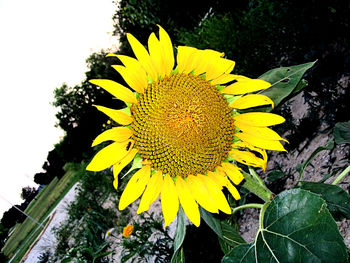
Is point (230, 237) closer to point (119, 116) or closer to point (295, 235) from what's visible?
point (295, 235)

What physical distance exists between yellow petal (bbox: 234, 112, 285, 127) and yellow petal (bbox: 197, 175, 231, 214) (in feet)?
0.63

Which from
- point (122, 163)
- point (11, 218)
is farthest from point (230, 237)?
point (11, 218)

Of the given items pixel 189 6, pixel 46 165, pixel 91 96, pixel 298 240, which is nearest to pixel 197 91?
pixel 298 240

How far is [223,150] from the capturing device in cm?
76

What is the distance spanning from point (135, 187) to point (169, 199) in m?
0.10

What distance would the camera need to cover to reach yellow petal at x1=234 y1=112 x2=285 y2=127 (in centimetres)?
73

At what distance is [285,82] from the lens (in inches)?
28.2

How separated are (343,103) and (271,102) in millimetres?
A: 2202

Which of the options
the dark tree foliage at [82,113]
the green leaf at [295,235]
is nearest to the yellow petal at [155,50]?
the green leaf at [295,235]

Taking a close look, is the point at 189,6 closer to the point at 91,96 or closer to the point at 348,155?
the point at 348,155

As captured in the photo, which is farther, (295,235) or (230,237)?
(230,237)

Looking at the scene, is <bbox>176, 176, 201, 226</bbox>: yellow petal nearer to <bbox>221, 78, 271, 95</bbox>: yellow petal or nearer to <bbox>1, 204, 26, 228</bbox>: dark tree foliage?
<bbox>221, 78, 271, 95</bbox>: yellow petal

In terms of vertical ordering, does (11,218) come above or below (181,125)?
below

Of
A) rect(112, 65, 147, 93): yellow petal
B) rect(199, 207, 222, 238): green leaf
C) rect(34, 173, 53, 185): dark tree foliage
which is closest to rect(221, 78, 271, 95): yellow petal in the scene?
rect(112, 65, 147, 93): yellow petal
